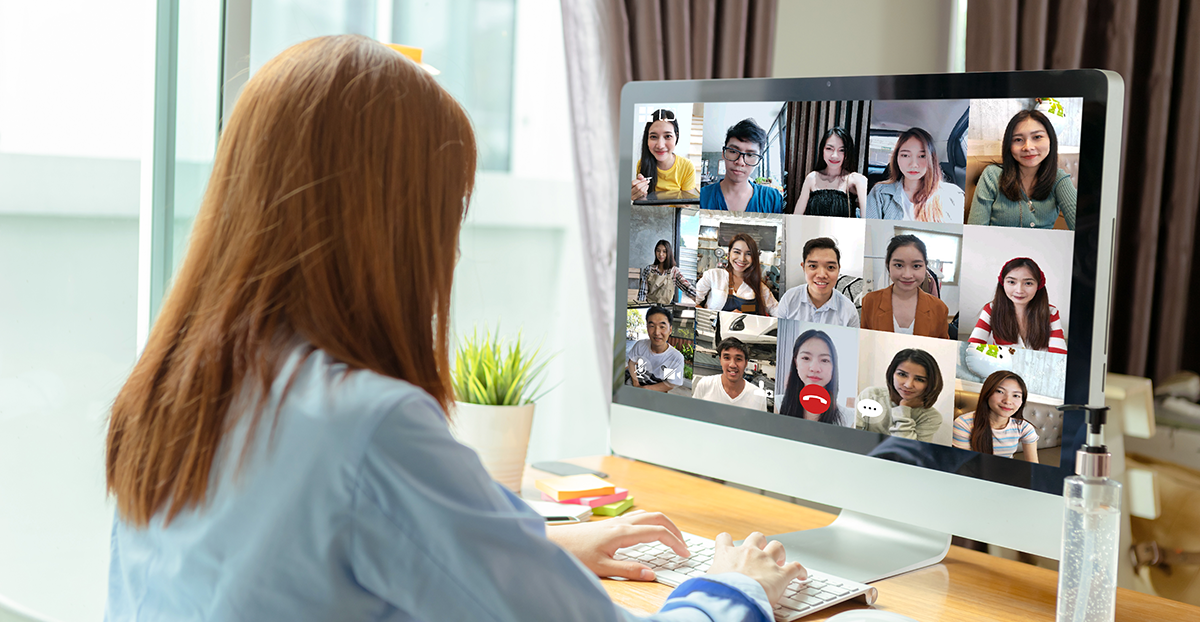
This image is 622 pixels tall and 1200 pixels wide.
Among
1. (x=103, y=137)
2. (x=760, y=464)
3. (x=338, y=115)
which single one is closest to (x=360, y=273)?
(x=338, y=115)

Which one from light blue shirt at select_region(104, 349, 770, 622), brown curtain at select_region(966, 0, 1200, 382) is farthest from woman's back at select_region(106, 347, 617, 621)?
brown curtain at select_region(966, 0, 1200, 382)

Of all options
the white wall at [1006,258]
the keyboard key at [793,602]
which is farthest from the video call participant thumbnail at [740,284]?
the keyboard key at [793,602]

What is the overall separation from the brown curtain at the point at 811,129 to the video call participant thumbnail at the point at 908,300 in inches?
3.0

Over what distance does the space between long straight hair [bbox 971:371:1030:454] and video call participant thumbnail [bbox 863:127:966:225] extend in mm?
172

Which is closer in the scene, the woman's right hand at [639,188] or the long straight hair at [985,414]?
the long straight hair at [985,414]

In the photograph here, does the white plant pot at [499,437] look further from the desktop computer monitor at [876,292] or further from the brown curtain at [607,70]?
the brown curtain at [607,70]

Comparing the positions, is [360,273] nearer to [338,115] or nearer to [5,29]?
[338,115]

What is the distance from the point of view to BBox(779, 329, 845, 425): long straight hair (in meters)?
1.11

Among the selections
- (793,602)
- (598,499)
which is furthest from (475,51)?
(793,602)

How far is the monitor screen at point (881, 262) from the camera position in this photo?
960 mm

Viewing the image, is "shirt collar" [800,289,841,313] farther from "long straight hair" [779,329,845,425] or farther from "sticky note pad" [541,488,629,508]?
"sticky note pad" [541,488,629,508]

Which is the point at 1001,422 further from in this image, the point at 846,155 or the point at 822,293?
the point at 846,155

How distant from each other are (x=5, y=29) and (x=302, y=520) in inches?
49.4

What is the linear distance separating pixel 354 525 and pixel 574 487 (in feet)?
2.61
